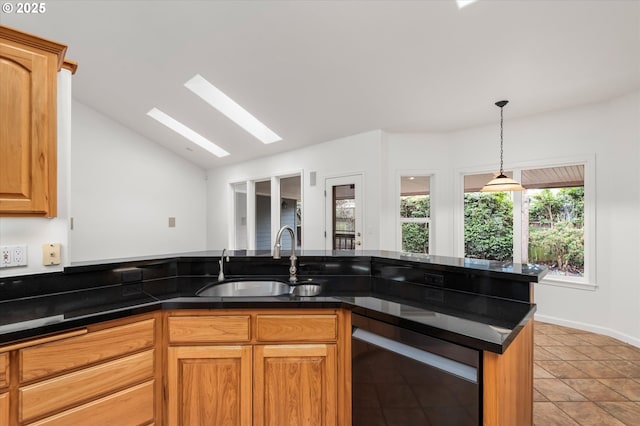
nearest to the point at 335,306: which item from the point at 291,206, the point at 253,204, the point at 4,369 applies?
the point at 4,369

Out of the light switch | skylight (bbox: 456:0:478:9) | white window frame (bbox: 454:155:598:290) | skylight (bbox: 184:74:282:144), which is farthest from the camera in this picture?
skylight (bbox: 184:74:282:144)

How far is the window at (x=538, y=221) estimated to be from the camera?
355cm

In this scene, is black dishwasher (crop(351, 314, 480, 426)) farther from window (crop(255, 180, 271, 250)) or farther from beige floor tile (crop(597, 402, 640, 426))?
window (crop(255, 180, 271, 250))

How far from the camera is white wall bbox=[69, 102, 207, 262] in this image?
5.08 metres

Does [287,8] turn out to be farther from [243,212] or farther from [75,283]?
[243,212]

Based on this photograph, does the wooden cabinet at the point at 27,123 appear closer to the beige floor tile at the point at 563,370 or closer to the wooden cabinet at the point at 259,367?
the wooden cabinet at the point at 259,367

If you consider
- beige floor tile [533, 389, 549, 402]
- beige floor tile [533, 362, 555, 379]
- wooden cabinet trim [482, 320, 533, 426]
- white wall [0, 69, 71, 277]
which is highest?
white wall [0, 69, 71, 277]

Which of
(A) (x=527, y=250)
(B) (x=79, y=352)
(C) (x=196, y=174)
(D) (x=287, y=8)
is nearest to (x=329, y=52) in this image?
(D) (x=287, y=8)

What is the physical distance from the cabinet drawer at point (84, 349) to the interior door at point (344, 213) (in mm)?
3180

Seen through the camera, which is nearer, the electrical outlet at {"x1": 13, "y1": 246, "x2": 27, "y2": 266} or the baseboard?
the electrical outlet at {"x1": 13, "y1": 246, "x2": 27, "y2": 266}

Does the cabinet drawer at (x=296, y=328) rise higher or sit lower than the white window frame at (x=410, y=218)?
lower

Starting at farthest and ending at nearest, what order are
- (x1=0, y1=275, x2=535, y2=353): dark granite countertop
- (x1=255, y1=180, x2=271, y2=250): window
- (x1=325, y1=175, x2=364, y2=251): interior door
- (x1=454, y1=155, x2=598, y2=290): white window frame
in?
(x1=255, y1=180, x2=271, y2=250): window
(x1=325, y1=175, x2=364, y2=251): interior door
(x1=454, y1=155, x2=598, y2=290): white window frame
(x1=0, y1=275, x2=535, y2=353): dark granite countertop

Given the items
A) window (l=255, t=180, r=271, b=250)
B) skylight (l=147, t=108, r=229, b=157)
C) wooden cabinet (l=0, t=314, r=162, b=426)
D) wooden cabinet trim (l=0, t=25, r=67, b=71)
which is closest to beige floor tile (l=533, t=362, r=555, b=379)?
wooden cabinet (l=0, t=314, r=162, b=426)

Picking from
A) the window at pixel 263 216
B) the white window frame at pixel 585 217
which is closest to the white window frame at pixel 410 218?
the white window frame at pixel 585 217
